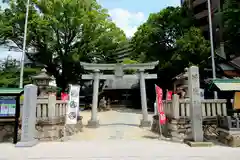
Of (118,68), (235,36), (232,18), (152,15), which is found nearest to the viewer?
(118,68)

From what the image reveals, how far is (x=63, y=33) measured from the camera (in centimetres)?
2338

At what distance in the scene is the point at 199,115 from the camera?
8227mm

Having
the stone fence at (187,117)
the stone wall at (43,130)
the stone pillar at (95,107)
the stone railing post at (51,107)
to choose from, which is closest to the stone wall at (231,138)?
the stone fence at (187,117)

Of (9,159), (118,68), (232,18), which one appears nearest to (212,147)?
(9,159)

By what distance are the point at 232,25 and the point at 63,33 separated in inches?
699

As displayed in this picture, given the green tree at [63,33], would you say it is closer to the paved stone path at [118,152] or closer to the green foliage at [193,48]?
the green foliage at [193,48]

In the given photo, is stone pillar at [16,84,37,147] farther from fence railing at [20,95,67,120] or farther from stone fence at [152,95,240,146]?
stone fence at [152,95,240,146]

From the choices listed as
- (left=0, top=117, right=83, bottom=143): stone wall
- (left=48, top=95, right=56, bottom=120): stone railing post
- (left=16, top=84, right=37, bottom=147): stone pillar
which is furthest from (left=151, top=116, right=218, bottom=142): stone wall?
(left=16, top=84, right=37, bottom=147): stone pillar

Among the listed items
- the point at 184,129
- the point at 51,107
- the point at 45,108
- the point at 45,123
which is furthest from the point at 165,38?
the point at 45,123

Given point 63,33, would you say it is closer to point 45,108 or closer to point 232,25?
point 45,108

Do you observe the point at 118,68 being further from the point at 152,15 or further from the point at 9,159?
the point at 152,15

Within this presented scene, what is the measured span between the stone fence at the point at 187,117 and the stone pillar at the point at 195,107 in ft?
4.20

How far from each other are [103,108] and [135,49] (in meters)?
8.84

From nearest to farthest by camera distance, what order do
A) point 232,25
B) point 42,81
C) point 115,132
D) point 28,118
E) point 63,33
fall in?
1. point 28,118
2. point 115,132
3. point 42,81
4. point 232,25
5. point 63,33
